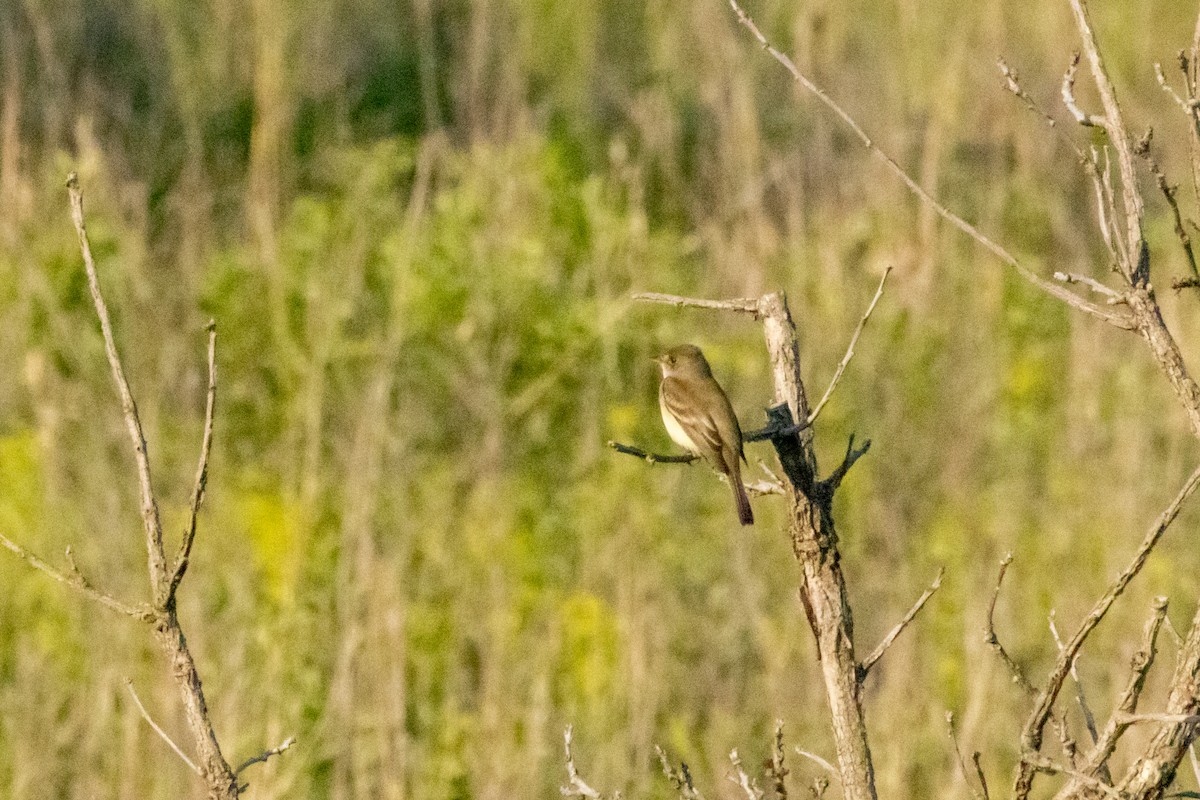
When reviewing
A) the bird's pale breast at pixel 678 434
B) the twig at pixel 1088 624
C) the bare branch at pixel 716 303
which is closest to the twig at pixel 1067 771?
the twig at pixel 1088 624

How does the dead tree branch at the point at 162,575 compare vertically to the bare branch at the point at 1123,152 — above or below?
below

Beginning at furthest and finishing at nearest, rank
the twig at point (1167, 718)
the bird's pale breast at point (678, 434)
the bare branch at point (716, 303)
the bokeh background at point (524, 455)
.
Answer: the bokeh background at point (524, 455), the bird's pale breast at point (678, 434), the bare branch at point (716, 303), the twig at point (1167, 718)

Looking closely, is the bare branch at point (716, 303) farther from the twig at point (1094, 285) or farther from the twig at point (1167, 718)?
the twig at point (1167, 718)

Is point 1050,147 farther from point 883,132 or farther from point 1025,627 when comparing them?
point 1025,627

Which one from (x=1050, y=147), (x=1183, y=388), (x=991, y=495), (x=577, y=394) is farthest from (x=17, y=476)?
(x=1050, y=147)

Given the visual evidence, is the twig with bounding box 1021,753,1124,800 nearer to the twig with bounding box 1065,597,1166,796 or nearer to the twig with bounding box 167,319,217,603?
the twig with bounding box 1065,597,1166,796

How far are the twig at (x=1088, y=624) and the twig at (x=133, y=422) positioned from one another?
80 centimetres

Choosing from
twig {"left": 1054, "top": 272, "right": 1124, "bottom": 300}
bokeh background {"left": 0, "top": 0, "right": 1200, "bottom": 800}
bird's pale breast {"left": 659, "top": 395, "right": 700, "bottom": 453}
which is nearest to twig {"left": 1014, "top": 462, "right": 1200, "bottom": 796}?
twig {"left": 1054, "top": 272, "right": 1124, "bottom": 300}

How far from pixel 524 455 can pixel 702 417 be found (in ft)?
6.45

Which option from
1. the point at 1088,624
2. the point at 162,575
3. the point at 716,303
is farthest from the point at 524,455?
the point at 1088,624

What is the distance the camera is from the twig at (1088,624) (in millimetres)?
1451

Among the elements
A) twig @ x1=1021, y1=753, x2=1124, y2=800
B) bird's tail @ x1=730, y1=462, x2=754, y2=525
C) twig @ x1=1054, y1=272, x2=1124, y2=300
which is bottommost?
twig @ x1=1021, y1=753, x2=1124, y2=800

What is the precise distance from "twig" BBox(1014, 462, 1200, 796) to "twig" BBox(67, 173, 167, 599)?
2.61 ft

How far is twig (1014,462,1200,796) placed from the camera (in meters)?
1.45
